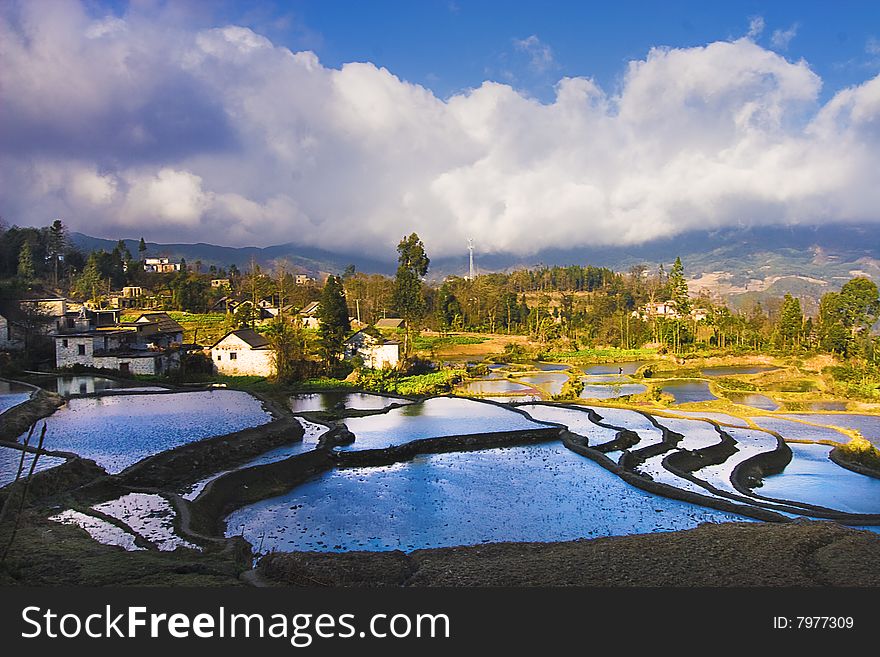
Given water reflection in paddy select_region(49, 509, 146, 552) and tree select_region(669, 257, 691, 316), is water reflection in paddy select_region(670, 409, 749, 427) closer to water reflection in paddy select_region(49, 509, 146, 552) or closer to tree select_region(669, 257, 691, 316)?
water reflection in paddy select_region(49, 509, 146, 552)

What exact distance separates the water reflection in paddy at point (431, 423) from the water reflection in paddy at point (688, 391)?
1182cm

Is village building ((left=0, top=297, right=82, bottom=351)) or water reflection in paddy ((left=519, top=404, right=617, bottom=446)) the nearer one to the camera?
water reflection in paddy ((left=519, top=404, right=617, bottom=446))

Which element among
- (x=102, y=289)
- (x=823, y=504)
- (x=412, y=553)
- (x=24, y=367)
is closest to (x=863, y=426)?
(x=823, y=504)

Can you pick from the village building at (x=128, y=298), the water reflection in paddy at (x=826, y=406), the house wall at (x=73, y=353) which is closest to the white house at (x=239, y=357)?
the house wall at (x=73, y=353)

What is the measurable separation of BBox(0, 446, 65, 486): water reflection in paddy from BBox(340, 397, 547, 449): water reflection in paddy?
327 inches

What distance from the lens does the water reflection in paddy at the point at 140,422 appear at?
1798 centimetres

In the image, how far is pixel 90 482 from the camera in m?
14.5

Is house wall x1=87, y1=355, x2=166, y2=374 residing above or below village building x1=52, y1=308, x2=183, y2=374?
below

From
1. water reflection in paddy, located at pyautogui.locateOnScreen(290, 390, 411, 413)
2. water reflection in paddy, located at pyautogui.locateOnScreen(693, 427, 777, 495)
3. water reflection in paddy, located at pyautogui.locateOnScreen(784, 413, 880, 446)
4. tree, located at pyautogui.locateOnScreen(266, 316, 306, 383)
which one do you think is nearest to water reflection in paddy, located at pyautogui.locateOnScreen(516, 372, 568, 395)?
water reflection in paddy, located at pyautogui.locateOnScreen(290, 390, 411, 413)

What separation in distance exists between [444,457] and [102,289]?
56746mm

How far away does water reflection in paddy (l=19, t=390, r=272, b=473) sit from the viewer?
59.0 feet

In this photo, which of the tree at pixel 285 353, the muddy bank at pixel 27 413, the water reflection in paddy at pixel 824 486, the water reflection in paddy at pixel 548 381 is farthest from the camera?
the water reflection in paddy at pixel 548 381

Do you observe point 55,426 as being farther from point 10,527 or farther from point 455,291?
point 455,291

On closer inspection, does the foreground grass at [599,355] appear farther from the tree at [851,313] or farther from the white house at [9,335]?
the white house at [9,335]
